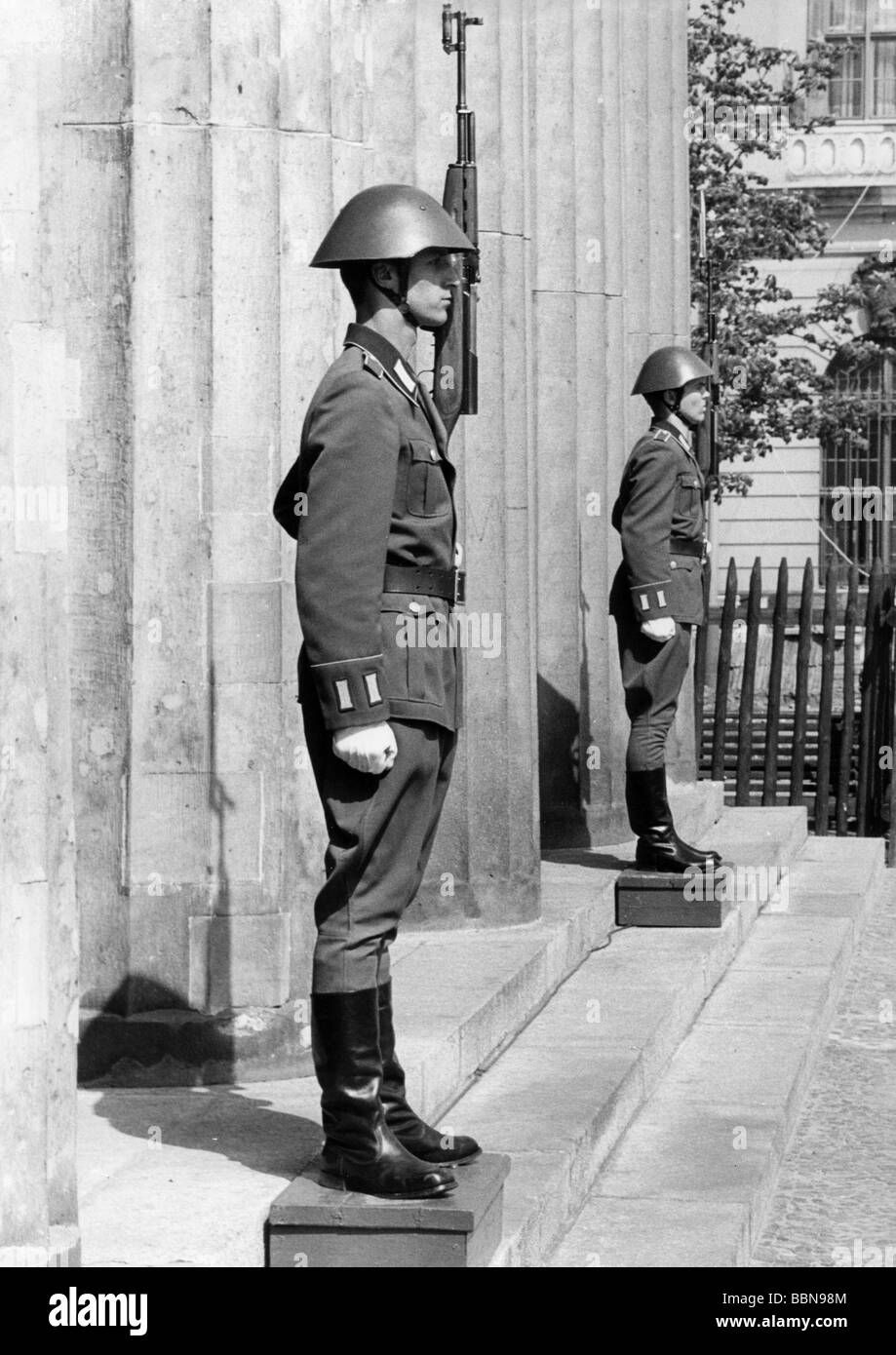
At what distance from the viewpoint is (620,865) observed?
947cm

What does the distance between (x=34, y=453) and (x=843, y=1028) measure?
5145 millimetres

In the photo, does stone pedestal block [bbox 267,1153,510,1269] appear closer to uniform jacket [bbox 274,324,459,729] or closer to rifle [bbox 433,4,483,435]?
uniform jacket [bbox 274,324,459,729]

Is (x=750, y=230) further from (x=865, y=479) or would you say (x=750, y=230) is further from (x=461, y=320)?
(x=461, y=320)

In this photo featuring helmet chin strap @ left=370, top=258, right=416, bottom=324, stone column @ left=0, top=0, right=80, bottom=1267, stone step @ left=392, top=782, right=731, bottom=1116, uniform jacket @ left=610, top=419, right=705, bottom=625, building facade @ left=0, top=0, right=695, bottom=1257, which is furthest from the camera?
uniform jacket @ left=610, top=419, right=705, bottom=625

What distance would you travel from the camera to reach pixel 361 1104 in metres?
4.32

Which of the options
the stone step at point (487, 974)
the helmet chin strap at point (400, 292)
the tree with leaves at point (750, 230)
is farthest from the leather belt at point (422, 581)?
the tree with leaves at point (750, 230)

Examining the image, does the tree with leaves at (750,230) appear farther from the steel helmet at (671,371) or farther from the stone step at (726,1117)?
the stone step at (726,1117)

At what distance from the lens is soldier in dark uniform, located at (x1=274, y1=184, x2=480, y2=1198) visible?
4.18 m

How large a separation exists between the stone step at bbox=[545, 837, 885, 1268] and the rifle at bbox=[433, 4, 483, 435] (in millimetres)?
2096

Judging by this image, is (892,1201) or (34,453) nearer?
(34,453)

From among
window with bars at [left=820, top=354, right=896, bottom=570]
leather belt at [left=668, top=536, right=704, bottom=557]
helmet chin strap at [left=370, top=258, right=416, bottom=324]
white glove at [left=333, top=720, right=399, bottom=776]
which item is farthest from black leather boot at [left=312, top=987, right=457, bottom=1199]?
window with bars at [left=820, top=354, right=896, bottom=570]
